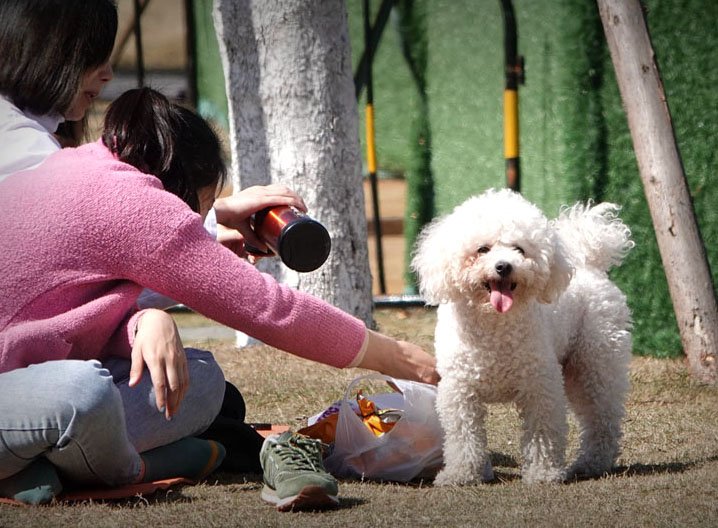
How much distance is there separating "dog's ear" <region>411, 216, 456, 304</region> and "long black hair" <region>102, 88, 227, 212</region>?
0.73m

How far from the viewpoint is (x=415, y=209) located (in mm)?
7039

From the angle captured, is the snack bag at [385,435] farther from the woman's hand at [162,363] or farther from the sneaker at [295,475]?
the woman's hand at [162,363]

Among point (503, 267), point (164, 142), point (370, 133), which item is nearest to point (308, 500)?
point (503, 267)

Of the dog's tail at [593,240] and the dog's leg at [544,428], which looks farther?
the dog's tail at [593,240]

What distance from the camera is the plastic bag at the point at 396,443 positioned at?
292 centimetres

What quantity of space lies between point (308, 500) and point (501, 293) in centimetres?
89

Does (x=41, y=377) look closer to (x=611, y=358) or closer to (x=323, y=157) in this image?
(x=611, y=358)

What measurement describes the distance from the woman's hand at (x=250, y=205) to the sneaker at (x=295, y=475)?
A: 68cm

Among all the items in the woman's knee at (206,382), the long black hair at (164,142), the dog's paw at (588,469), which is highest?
the long black hair at (164,142)

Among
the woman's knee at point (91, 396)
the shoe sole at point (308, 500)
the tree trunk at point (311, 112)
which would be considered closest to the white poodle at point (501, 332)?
the shoe sole at point (308, 500)

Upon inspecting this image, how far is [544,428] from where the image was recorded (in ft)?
9.62

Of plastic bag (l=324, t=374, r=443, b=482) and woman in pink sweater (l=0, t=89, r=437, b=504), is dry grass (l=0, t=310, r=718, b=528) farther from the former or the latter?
woman in pink sweater (l=0, t=89, r=437, b=504)

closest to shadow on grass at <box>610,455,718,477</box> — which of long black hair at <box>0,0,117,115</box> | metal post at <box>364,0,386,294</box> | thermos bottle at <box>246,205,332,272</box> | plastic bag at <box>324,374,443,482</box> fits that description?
plastic bag at <box>324,374,443,482</box>

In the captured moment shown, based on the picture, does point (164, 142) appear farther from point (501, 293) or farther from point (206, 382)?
point (501, 293)
